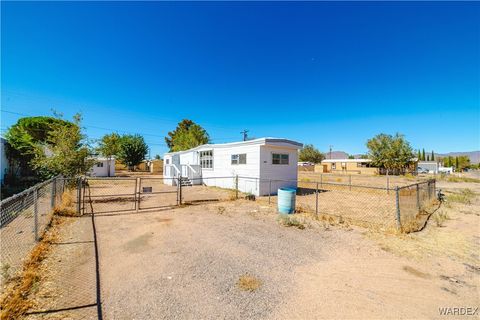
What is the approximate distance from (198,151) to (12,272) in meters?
15.8

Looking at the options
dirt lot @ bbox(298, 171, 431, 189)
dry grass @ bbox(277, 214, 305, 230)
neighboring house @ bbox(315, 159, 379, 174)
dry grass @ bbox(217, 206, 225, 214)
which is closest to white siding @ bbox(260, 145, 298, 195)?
dry grass @ bbox(217, 206, 225, 214)

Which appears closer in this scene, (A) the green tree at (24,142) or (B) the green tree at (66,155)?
(B) the green tree at (66,155)

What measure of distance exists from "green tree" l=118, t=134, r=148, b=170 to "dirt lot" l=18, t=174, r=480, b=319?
34.6m

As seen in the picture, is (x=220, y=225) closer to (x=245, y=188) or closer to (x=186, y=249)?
(x=186, y=249)

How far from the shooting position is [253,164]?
1367cm

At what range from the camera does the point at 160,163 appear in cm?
4353

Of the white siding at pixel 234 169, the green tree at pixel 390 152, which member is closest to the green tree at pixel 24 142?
the white siding at pixel 234 169

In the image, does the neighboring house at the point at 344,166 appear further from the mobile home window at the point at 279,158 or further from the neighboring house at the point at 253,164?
the mobile home window at the point at 279,158

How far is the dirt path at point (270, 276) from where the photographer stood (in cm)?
308

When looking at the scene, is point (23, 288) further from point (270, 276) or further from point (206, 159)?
point (206, 159)

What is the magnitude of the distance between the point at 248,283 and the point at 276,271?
697 mm

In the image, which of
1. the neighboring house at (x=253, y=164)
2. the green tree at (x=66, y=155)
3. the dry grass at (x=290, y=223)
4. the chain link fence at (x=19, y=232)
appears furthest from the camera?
the neighboring house at (x=253, y=164)

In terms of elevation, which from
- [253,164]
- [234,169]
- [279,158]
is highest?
[279,158]

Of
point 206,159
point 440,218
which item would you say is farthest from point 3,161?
point 440,218
